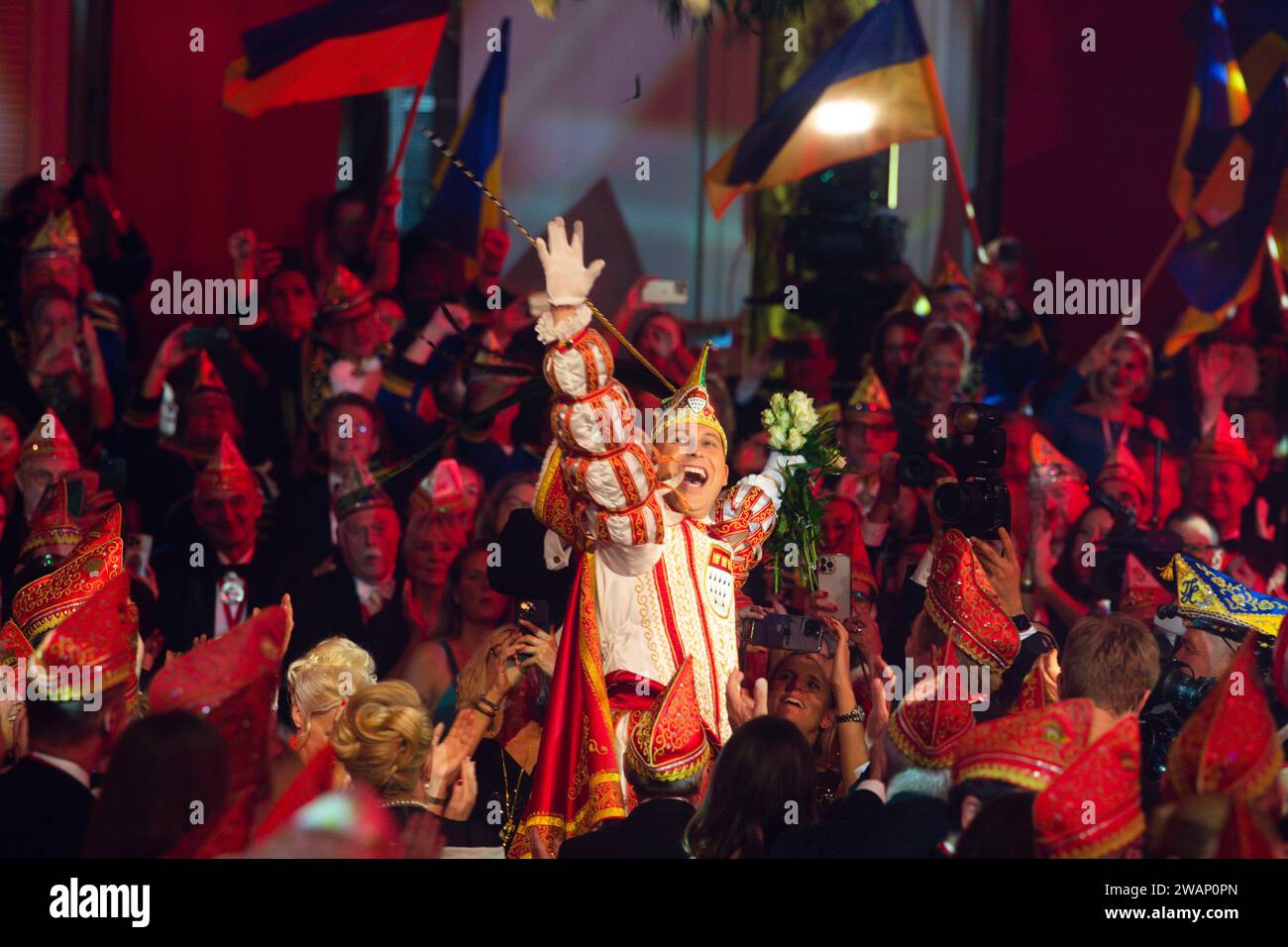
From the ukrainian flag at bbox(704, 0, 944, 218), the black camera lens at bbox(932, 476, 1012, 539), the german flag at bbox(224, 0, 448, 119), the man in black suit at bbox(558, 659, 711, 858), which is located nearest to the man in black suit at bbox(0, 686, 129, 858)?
the man in black suit at bbox(558, 659, 711, 858)

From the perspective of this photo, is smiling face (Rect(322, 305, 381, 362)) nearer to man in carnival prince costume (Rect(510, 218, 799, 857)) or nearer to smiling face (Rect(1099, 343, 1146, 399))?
man in carnival prince costume (Rect(510, 218, 799, 857))

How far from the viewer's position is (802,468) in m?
5.51

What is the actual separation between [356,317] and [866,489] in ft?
8.10

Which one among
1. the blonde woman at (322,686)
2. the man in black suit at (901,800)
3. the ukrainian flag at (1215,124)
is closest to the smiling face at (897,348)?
the ukrainian flag at (1215,124)

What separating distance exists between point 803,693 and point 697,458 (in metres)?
0.78

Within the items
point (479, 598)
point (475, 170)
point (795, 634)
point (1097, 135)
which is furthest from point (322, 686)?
point (1097, 135)

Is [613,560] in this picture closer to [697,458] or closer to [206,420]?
[697,458]

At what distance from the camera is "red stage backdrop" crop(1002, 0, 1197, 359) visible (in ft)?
34.1

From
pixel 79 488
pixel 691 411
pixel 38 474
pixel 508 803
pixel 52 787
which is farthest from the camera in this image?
pixel 38 474

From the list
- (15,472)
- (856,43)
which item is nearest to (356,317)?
(15,472)

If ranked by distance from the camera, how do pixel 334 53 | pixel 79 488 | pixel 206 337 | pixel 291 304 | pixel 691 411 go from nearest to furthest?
pixel 691 411 < pixel 79 488 < pixel 206 337 < pixel 291 304 < pixel 334 53

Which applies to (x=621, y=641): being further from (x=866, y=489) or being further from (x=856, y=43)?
(x=856, y=43)

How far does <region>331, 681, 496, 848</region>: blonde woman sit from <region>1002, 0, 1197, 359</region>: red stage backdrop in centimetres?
664
